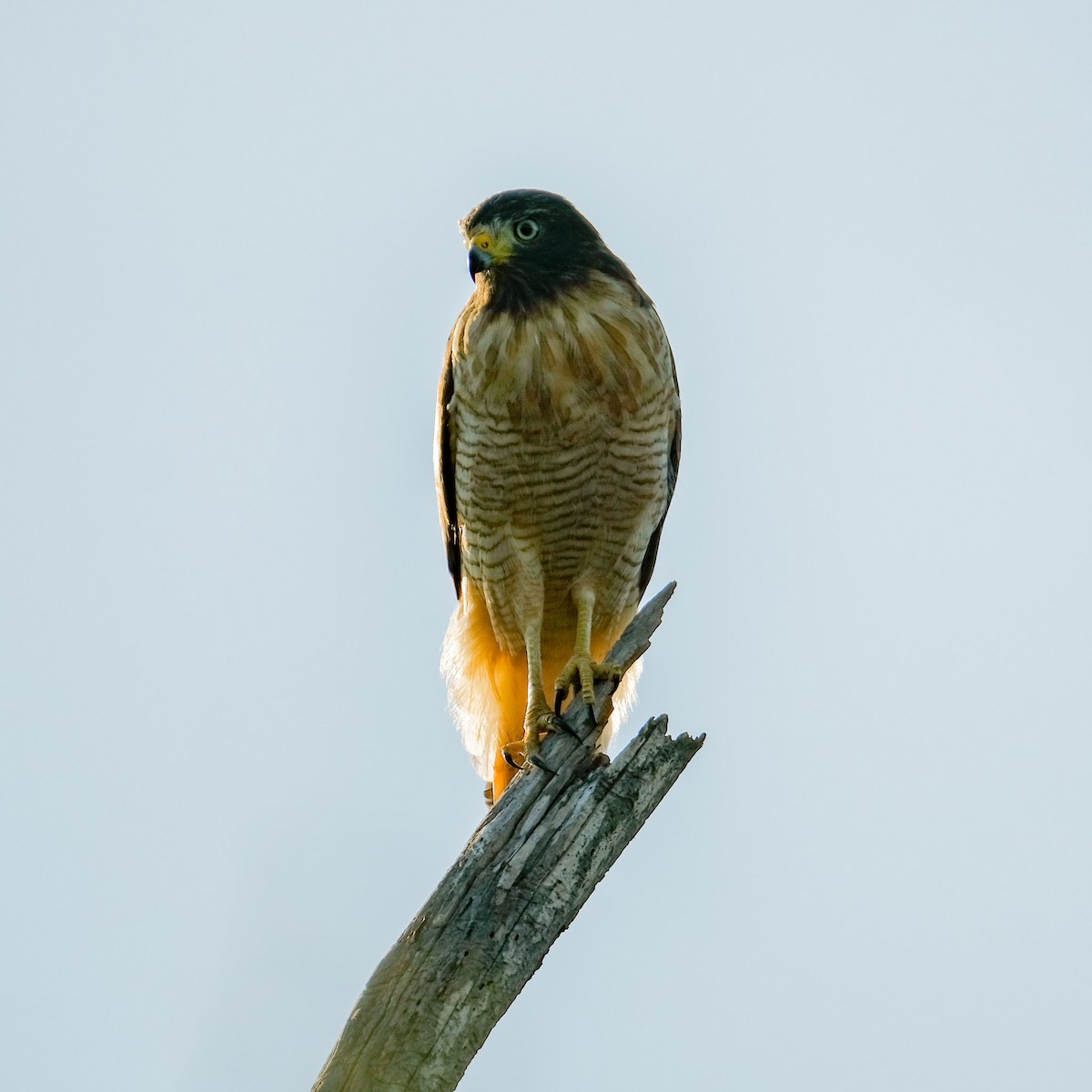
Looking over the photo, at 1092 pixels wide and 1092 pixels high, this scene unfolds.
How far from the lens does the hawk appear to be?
273 inches

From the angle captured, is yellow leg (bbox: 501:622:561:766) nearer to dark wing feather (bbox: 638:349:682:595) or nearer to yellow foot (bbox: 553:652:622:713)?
yellow foot (bbox: 553:652:622:713)

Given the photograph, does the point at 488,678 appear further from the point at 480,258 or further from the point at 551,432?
the point at 480,258

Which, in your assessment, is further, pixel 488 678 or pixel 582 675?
pixel 488 678

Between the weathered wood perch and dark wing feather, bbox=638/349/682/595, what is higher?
dark wing feather, bbox=638/349/682/595

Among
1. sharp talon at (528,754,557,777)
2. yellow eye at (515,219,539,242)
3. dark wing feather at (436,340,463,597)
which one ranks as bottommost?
sharp talon at (528,754,557,777)

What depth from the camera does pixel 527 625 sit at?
7445mm

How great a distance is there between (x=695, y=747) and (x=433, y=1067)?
5.23 ft

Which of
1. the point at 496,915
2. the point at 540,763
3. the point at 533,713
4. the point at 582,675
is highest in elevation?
the point at 582,675

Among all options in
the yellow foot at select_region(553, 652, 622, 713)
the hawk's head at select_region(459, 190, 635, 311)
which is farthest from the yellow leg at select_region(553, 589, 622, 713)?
the hawk's head at select_region(459, 190, 635, 311)

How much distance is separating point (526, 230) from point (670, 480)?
153 cm

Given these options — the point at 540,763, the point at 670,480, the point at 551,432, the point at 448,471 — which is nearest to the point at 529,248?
the point at 551,432

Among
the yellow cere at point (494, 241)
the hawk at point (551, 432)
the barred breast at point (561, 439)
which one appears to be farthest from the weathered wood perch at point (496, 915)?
the yellow cere at point (494, 241)

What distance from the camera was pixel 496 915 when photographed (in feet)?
16.8

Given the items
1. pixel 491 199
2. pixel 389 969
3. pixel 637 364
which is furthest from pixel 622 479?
pixel 389 969
